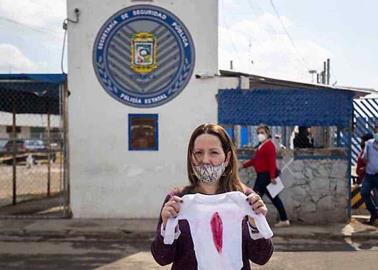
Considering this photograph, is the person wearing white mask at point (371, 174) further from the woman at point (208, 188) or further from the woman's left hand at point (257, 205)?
the woman's left hand at point (257, 205)

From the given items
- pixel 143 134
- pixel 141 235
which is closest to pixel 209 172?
pixel 141 235

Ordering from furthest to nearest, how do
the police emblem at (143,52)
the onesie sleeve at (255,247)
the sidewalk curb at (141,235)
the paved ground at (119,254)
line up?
the police emblem at (143,52), the sidewalk curb at (141,235), the paved ground at (119,254), the onesie sleeve at (255,247)

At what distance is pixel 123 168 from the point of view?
421 inches

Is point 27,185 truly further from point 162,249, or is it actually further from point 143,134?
point 162,249

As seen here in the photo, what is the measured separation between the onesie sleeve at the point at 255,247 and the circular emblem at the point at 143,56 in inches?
311

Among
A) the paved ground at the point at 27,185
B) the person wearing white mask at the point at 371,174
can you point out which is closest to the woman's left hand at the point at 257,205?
the person wearing white mask at the point at 371,174

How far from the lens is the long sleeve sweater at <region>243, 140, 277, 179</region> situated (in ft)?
31.9

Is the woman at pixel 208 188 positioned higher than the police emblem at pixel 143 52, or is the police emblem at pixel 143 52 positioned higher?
the police emblem at pixel 143 52

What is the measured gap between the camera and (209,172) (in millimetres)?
2764

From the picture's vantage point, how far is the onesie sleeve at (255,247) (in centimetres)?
281

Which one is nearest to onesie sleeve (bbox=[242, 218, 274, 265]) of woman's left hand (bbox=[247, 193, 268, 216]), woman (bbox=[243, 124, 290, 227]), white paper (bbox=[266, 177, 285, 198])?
woman's left hand (bbox=[247, 193, 268, 216])

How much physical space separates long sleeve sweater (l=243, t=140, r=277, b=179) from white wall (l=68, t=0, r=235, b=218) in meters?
1.24

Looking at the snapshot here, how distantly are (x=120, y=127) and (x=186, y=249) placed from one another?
801 cm

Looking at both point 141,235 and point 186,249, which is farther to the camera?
point 141,235
